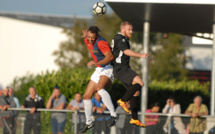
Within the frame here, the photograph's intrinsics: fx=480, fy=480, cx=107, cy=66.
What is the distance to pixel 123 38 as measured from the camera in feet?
31.5

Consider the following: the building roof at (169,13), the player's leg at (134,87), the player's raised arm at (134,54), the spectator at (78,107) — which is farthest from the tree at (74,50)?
the player's raised arm at (134,54)

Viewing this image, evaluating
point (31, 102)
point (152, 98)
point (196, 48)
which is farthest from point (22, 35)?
point (31, 102)

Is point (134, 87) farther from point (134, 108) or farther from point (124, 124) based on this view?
point (124, 124)

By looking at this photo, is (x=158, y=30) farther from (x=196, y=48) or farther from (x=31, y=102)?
(x=196, y=48)

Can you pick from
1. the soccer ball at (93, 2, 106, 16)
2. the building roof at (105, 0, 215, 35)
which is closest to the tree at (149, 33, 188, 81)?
the building roof at (105, 0, 215, 35)

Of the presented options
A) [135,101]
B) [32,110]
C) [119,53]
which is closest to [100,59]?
[119,53]

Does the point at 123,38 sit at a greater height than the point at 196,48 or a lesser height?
lesser

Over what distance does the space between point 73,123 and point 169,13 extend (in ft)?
16.4

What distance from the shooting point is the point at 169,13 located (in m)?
15.4

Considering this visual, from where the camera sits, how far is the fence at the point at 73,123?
40.4 ft

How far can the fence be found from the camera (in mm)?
12328

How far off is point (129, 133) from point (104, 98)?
9.11 ft

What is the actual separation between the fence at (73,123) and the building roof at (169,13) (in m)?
3.23

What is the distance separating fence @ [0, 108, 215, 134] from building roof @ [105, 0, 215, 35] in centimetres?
323
